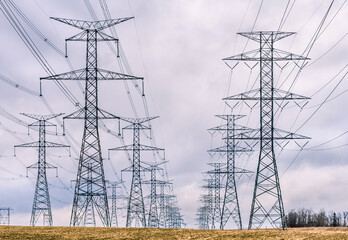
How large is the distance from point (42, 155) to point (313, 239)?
→ 42723mm

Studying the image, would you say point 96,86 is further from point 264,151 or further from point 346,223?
point 346,223

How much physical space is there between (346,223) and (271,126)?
141 meters

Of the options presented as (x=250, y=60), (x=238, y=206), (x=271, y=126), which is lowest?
(x=238, y=206)

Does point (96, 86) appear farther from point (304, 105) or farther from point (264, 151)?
point (304, 105)

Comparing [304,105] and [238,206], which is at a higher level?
[304,105]

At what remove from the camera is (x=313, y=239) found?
1113 inches

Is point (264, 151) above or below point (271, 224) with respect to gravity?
above

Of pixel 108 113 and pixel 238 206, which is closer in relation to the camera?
pixel 108 113

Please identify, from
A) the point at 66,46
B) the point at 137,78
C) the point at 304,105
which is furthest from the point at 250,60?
the point at 66,46

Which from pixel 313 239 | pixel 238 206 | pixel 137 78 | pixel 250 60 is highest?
pixel 250 60

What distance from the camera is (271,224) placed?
44.1 m

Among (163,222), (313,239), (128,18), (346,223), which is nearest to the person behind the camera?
(313,239)

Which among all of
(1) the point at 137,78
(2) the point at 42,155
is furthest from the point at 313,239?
(2) the point at 42,155

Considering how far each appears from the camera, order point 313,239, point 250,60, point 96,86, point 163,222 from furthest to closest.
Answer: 1. point 163,222
2. point 250,60
3. point 96,86
4. point 313,239
